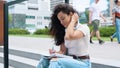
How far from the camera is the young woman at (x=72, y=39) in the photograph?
2.64 metres

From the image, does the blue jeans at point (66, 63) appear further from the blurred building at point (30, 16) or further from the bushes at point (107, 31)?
the bushes at point (107, 31)

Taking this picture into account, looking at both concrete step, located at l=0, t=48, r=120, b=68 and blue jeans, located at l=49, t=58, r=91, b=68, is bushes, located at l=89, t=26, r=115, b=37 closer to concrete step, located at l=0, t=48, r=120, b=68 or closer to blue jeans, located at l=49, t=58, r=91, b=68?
concrete step, located at l=0, t=48, r=120, b=68

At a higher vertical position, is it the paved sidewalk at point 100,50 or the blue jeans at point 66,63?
the blue jeans at point 66,63

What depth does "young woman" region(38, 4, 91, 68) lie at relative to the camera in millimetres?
2645

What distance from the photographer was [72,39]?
2.77 meters

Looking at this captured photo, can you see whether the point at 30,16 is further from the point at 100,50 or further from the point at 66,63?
the point at 66,63

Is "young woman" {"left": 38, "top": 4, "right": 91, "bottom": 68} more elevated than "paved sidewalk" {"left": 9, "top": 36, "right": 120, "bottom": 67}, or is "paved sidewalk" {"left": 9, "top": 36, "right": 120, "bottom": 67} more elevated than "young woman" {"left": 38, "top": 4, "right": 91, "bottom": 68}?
"young woman" {"left": 38, "top": 4, "right": 91, "bottom": 68}

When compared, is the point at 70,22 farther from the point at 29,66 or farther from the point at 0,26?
the point at 0,26

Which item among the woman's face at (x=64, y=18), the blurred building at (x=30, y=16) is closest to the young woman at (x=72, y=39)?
the woman's face at (x=64, y=18)

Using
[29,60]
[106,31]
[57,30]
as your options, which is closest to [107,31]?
[106,31]

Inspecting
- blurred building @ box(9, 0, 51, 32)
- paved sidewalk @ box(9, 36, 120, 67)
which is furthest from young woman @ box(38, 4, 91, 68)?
blurred building @ box(9, 0, 51, 32)

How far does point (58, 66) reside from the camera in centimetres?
259

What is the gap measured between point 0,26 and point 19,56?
6.41 feet

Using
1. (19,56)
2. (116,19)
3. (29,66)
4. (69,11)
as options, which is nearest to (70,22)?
(69,11)
